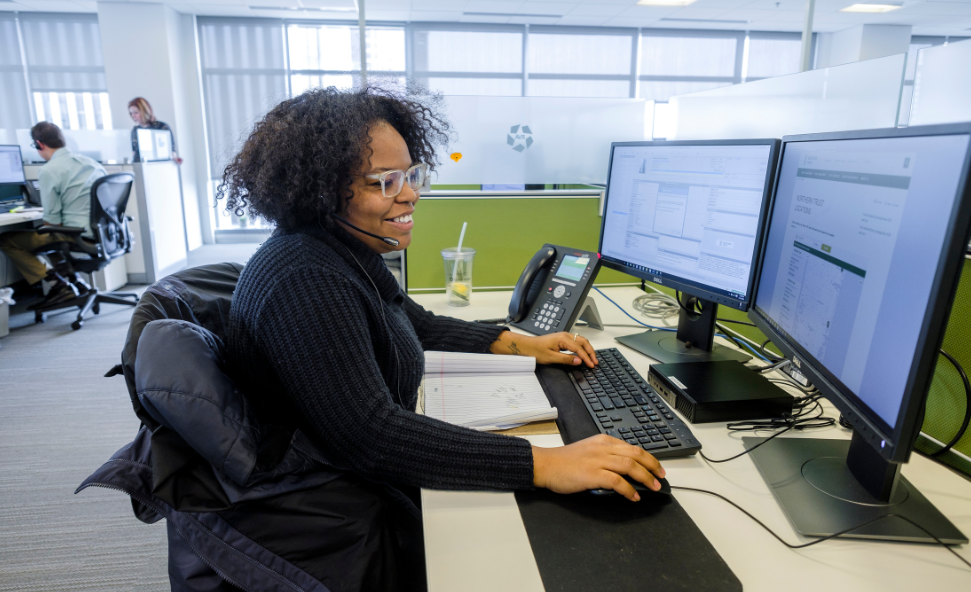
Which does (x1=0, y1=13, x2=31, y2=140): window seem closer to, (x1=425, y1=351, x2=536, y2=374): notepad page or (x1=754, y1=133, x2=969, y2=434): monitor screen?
(x1=425, y1=351, x2=536, y2=374): notepad page

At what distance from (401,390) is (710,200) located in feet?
2.28

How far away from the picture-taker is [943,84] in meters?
2.02

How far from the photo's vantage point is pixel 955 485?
731 millimetres

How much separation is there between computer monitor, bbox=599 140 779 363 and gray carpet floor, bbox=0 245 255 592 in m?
1.48

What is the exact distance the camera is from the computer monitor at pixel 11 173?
4070mm

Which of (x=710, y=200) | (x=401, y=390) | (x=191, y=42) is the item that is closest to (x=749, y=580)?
(x=401, y=390)

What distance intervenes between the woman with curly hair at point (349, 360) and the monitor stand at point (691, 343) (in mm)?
494

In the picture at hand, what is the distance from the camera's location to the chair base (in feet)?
12.0

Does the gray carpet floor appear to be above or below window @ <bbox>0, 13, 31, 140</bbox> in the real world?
below

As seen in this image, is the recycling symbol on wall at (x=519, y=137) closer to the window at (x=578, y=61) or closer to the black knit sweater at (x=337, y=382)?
the black knit sweater at (x=337, y=382)

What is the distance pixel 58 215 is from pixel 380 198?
384cm

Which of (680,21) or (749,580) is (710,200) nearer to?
(749,580)

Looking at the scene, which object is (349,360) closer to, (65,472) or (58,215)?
(65,472)

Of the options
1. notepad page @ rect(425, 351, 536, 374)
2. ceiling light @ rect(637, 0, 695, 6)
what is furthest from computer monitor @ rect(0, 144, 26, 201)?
ceiling light @ rect(637, 0, 695, 6)
